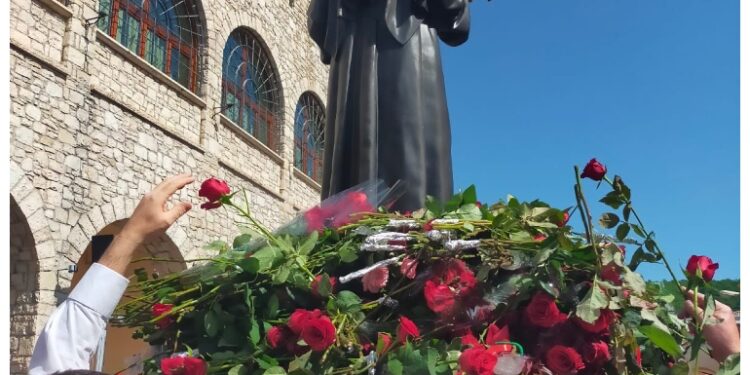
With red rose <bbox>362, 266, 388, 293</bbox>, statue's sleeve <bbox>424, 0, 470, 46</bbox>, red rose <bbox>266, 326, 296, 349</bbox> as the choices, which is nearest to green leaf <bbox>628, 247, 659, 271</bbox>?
red rose <bbox>362, 266, 388, 293</bbox>

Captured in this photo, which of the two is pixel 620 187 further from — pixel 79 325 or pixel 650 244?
pixel 79 325

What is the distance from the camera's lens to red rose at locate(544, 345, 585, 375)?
1453 millimetres

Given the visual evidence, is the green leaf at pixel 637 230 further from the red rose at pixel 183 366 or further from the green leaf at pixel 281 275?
the red rose at pixel 183 366

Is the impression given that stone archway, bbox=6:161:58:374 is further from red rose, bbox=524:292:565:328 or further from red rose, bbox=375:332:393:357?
red rose, bbox=524:292:565:328

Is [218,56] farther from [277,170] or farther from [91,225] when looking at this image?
[91,225]

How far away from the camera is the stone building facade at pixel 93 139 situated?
8930mm

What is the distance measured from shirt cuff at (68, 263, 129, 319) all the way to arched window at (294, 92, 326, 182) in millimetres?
A: 16163

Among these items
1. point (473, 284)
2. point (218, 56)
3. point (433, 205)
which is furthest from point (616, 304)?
point (218, 56)

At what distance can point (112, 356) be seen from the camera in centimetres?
1109

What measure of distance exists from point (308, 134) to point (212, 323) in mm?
17255

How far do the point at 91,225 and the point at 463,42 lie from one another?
26.7ft

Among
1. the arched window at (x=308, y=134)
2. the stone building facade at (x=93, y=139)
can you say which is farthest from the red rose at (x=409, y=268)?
the arched window at (x=308, y=134)

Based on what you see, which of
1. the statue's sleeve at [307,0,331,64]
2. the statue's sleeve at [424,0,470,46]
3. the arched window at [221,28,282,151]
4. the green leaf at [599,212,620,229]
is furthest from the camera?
the arched window at [221,28,282,151]

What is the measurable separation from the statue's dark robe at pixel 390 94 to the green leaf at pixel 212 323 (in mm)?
1150
